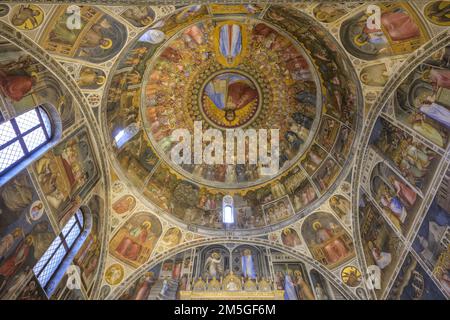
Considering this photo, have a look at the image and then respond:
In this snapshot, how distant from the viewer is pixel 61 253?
1246 centimetres

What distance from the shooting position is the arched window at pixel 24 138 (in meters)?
9.85

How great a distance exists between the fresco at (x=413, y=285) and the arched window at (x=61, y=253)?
1182 cm

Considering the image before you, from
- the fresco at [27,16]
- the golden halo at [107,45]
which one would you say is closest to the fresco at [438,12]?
the golden halo at [107,45]

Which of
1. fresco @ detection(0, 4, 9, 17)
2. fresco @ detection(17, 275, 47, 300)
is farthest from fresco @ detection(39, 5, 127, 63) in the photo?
fresco @ detection(17, 275, 47, 300)

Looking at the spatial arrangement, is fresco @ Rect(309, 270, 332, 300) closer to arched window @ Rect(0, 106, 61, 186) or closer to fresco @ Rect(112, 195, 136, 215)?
fresco @ Rect(112, 195, 136, 215)

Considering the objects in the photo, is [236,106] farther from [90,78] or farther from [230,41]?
[90,78]

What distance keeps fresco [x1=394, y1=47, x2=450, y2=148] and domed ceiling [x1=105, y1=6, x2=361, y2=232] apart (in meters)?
2.17

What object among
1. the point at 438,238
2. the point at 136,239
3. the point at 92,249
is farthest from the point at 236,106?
the point at 438,238

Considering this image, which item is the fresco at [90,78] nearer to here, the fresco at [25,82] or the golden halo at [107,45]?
the fresco at [25,82]

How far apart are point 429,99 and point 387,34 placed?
2422 mm

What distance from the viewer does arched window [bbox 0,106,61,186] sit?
9.85 metres

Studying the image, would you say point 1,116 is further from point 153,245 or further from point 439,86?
point 439,86

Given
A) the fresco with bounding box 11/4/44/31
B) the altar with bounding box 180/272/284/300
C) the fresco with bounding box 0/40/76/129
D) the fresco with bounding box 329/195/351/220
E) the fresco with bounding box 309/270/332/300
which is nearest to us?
the fresco with bounding box 11/4/44/31

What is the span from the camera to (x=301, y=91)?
16.5 metres
